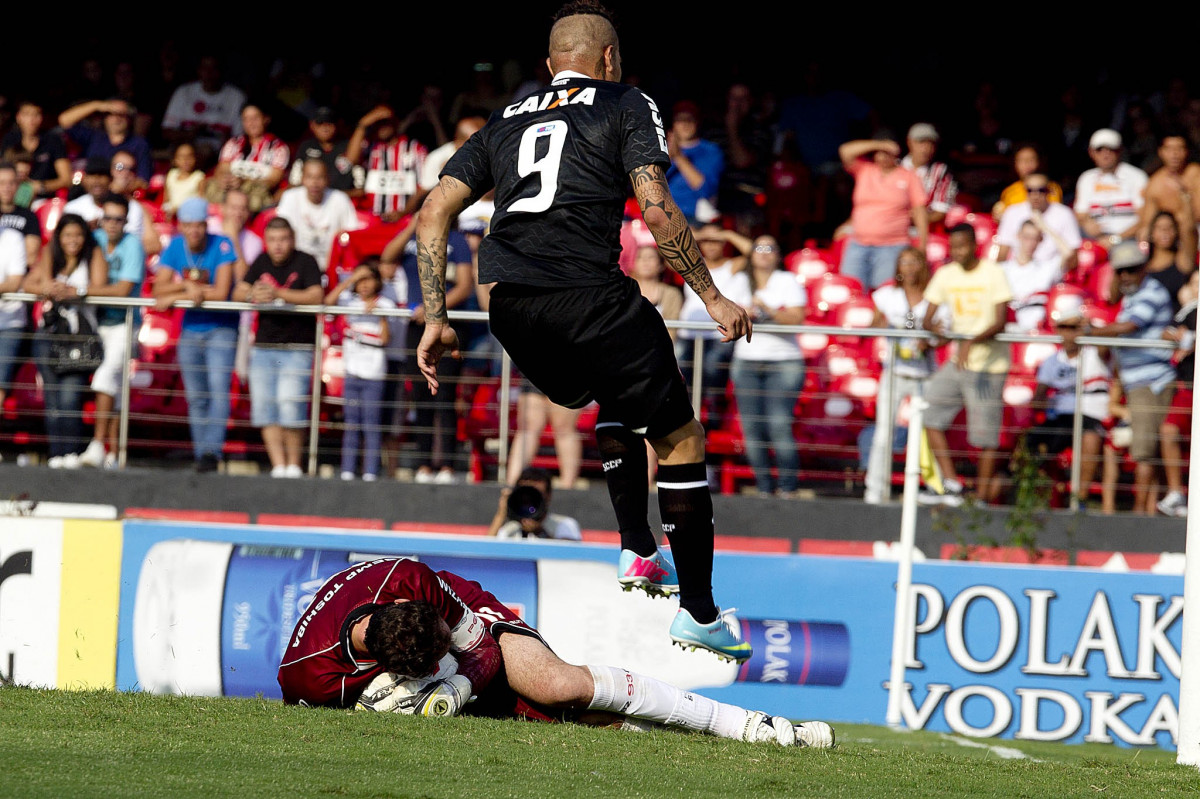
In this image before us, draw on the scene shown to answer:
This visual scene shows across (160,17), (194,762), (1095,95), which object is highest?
(160,17)

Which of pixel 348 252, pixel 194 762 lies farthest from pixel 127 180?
pixel 194 762

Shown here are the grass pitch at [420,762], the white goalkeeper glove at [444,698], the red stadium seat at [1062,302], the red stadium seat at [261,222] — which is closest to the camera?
the grass pitch at [420,762]

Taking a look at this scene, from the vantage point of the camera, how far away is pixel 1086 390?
9.98m

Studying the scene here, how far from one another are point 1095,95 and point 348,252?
313 inches

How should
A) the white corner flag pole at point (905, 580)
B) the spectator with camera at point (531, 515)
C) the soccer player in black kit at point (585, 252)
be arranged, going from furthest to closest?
the spectator with camera at point (531, 515), the white corner flag pole at point (905, 580), the soccer player in black kit at point (585, 252)

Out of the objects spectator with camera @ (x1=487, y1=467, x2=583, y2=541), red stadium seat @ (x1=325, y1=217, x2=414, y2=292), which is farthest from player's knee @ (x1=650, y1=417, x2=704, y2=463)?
red stadium seat @ (x1=325, y1=217, x2=414, y2=292)

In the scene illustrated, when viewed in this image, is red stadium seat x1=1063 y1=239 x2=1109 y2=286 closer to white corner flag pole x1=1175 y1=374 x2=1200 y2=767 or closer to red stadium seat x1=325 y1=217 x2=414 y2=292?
red stadium seat x1=325 y1=217 x2=414 y2=292

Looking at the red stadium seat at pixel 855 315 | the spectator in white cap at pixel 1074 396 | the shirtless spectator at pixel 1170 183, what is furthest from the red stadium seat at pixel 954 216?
the spectator in white cap at pixel 1074 396

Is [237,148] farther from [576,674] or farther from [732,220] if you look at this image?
[576,674]

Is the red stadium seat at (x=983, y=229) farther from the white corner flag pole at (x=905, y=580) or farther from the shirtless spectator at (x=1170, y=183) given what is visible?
the white corner flag pole at (x=905, y=580)

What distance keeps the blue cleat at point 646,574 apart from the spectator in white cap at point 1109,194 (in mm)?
7835

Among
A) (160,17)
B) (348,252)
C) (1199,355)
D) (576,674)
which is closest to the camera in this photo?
(1199,355)

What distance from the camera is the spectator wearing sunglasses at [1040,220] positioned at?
11.4 m

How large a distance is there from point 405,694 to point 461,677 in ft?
0.77
